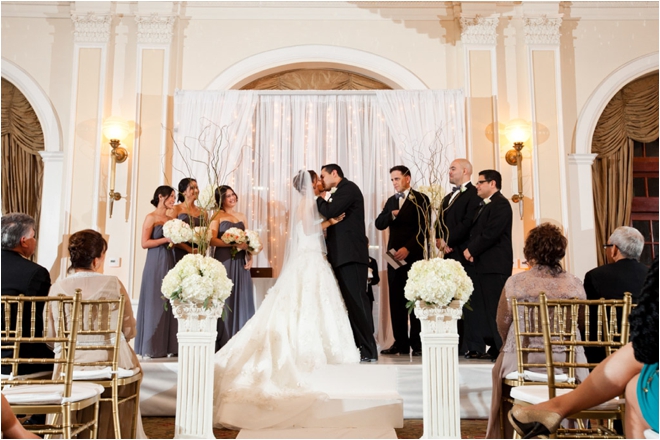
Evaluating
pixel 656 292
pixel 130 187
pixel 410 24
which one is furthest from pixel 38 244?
pixel 656 292

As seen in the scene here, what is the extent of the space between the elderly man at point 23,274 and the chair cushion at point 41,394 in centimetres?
74

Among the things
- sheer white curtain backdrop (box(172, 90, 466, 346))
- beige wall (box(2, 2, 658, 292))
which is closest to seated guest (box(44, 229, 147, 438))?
sheer white curtain backdrop (box(172, 90, 466, 346))

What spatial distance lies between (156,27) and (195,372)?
17.3 ft

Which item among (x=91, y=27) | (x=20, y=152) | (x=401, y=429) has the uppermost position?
(x=91, y=27)

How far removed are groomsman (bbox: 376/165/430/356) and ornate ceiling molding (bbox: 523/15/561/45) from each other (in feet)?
9.25

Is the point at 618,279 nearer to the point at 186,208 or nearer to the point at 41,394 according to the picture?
the point at 41,394

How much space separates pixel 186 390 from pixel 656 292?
2.68m

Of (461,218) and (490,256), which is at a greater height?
(461,218)

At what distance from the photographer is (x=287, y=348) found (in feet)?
15.5

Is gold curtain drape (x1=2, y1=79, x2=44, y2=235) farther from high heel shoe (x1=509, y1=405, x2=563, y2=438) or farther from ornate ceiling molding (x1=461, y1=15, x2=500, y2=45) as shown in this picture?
high heel shoe (x1=509, y1=405, x2=563, y2=438)

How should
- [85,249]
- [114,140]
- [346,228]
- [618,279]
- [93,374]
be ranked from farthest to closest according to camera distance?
[114,140] → [346,228] → [618,279] → [85,249] → [93,374]

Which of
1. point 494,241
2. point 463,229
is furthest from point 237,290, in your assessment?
point 494,241

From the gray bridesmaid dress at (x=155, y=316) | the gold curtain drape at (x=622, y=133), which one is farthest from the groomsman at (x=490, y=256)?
the gold curtain drape at (x=622, y=133)

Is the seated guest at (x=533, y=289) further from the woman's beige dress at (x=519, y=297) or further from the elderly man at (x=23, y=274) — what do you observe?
the elderly man at (x=23, y=274)
